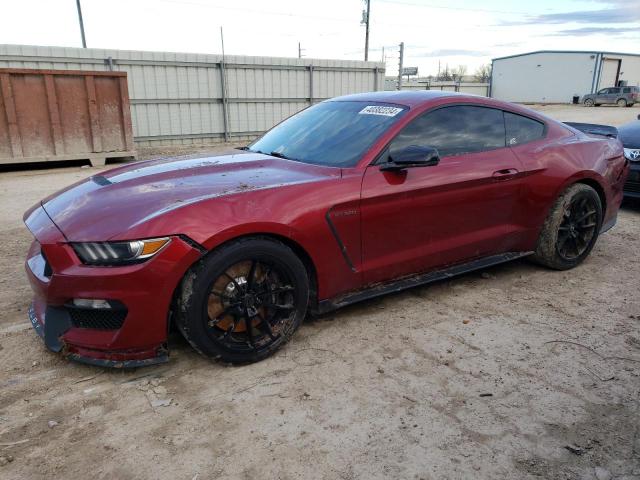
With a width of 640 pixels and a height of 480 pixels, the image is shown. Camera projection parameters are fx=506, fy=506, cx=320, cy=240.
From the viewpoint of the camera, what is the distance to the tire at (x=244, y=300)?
2.71m

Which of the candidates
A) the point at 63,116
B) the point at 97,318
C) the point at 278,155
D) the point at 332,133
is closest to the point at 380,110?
the point at 332,133

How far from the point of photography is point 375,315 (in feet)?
12.0

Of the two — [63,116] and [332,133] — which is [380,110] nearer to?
[332,133]

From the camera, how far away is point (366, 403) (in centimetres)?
263

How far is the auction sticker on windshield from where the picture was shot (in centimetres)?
362

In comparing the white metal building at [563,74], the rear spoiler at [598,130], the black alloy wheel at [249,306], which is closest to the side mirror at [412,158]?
the black alloy wheel at [249,306]

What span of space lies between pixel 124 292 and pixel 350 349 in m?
1.40

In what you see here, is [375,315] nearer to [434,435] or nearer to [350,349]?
[350,349]

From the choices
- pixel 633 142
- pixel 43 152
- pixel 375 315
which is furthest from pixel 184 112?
pixel 375 315

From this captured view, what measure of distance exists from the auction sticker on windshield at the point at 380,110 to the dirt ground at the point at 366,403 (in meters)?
1.42

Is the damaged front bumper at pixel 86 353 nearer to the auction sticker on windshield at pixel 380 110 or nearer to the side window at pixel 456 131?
the side window at pixel 456 131

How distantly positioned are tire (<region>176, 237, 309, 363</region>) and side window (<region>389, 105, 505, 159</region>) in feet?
3.73

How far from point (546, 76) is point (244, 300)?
Result: 185 feet

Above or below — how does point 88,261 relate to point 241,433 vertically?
above
